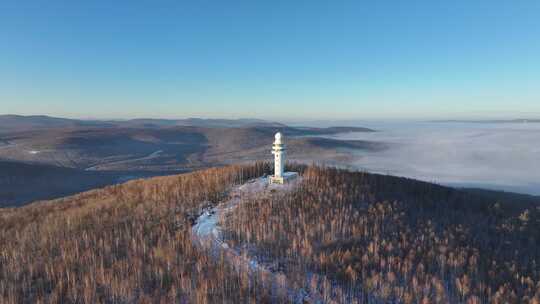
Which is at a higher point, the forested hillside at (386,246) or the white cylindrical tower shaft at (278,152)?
the white cylindrical tower shaft at (278,152)

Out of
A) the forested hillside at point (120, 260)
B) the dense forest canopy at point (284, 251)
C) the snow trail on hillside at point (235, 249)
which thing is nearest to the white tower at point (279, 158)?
the snow trail on hillside at point (235, 249)

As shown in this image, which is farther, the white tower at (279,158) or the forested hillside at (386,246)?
the white tower at (279,158)

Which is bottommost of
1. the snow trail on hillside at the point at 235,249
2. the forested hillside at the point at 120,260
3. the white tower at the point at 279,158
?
the forested hillside at the point at 120,260

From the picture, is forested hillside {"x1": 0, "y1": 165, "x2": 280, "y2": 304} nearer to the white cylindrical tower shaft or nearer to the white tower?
the white tower

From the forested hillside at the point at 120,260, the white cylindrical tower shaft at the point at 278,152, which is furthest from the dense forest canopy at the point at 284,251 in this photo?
the white cylindrical tower shaft at the point at 278,152

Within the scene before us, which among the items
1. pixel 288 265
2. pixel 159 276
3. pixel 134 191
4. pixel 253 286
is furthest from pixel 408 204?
pixel 134 191

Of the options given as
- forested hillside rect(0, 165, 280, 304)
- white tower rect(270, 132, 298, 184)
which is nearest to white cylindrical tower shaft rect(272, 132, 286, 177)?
white tower rect(270, 132, 298, 184)

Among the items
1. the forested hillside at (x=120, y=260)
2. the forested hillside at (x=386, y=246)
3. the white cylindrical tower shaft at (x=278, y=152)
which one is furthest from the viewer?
the white cylindrical tower shaft at (x=278, y=152)

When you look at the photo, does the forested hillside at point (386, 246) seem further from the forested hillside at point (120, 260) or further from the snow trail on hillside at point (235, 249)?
the forested hillside at point (120, 260)

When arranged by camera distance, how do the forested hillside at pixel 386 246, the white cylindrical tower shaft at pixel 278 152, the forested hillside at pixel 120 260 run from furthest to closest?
1. the white cylindrical tower shaft at pixel 278 152
2. the forested hillside at pixel 386 246
3. the forested hillside at pixel 120 260

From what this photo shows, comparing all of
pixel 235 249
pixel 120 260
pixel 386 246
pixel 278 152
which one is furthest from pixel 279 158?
pixel 120 260

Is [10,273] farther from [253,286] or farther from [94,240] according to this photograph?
[253,286]
